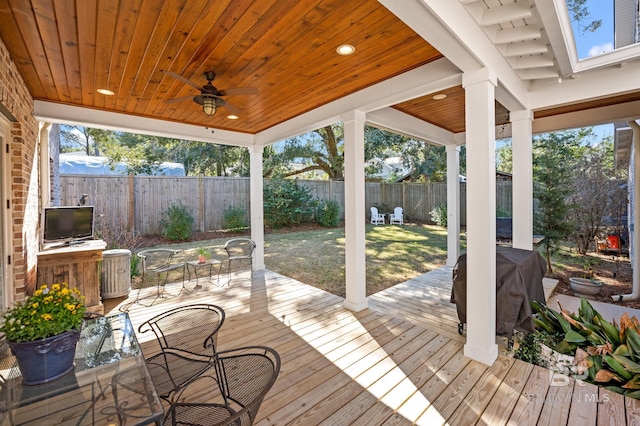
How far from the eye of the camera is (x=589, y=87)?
9.41ft

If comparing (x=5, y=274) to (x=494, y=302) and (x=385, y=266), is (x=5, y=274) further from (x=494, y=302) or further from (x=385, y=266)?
(x=385, y=266)

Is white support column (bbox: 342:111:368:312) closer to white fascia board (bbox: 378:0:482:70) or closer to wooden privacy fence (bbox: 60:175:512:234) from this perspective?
white fascia board (bbox: 378:0:482:70)

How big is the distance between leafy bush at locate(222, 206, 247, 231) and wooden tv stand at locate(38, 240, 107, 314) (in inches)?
200

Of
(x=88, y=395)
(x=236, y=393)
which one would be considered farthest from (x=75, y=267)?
(x=236, y=393)

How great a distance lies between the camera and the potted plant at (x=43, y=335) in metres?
1.22

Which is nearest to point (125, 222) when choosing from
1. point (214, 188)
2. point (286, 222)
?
point (214, 188)

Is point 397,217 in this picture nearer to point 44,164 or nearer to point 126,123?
point 126,123

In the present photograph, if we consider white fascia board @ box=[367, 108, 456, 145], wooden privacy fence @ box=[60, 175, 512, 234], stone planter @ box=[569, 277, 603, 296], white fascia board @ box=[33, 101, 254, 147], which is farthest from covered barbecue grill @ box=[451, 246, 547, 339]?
white fascia board @ box=[33, 101, 254, 147]

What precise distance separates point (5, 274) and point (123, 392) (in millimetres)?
2271

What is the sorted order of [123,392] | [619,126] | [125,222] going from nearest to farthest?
[123,392] < [619,126] < [125,222]

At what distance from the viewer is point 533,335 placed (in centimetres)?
263

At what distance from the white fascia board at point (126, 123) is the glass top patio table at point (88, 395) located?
10.3 feet

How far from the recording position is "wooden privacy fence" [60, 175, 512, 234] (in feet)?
22.1

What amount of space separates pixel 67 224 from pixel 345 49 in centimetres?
393
